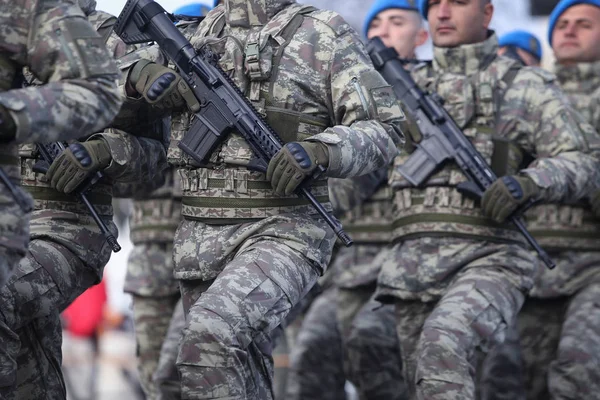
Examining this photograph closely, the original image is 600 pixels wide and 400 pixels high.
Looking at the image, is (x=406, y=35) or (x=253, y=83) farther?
(x=406, y=35)

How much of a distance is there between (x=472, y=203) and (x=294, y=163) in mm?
1913

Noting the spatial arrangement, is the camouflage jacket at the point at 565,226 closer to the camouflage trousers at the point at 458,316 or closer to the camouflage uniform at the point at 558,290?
the camouflage uniform at the point at 558,290

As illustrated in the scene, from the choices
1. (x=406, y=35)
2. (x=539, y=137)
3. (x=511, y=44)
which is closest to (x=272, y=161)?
(x=539, y=137)

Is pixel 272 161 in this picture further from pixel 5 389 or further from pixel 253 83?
pixel 5 389

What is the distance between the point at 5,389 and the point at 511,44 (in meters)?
5.81

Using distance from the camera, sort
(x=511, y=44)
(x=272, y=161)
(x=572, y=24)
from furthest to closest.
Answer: (x=511, y=44) < (x=572, y=24) < (x=272, y=161)

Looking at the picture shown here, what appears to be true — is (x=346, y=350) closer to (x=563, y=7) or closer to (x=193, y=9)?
(x=193, y=9)

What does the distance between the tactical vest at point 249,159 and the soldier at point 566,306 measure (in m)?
2.09

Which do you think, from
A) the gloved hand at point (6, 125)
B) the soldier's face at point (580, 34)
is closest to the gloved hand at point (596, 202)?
the soldier's face at point (580, 34)

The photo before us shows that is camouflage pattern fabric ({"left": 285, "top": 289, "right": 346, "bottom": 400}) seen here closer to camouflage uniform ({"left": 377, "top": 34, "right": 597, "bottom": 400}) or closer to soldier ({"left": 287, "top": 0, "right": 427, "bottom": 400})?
soldier ({"left": 287, "top": 0, "right": 427, "bottom": 400})

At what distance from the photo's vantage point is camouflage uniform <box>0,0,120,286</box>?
15.4ft

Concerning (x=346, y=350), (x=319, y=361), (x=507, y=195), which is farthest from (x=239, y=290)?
(x=319, y=361)

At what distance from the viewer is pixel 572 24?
947 cm

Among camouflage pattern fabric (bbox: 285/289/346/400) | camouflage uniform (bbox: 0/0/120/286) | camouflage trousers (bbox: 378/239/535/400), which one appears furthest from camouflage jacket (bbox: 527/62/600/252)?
camouflage uniform (bbox: 0/0/120/286)
